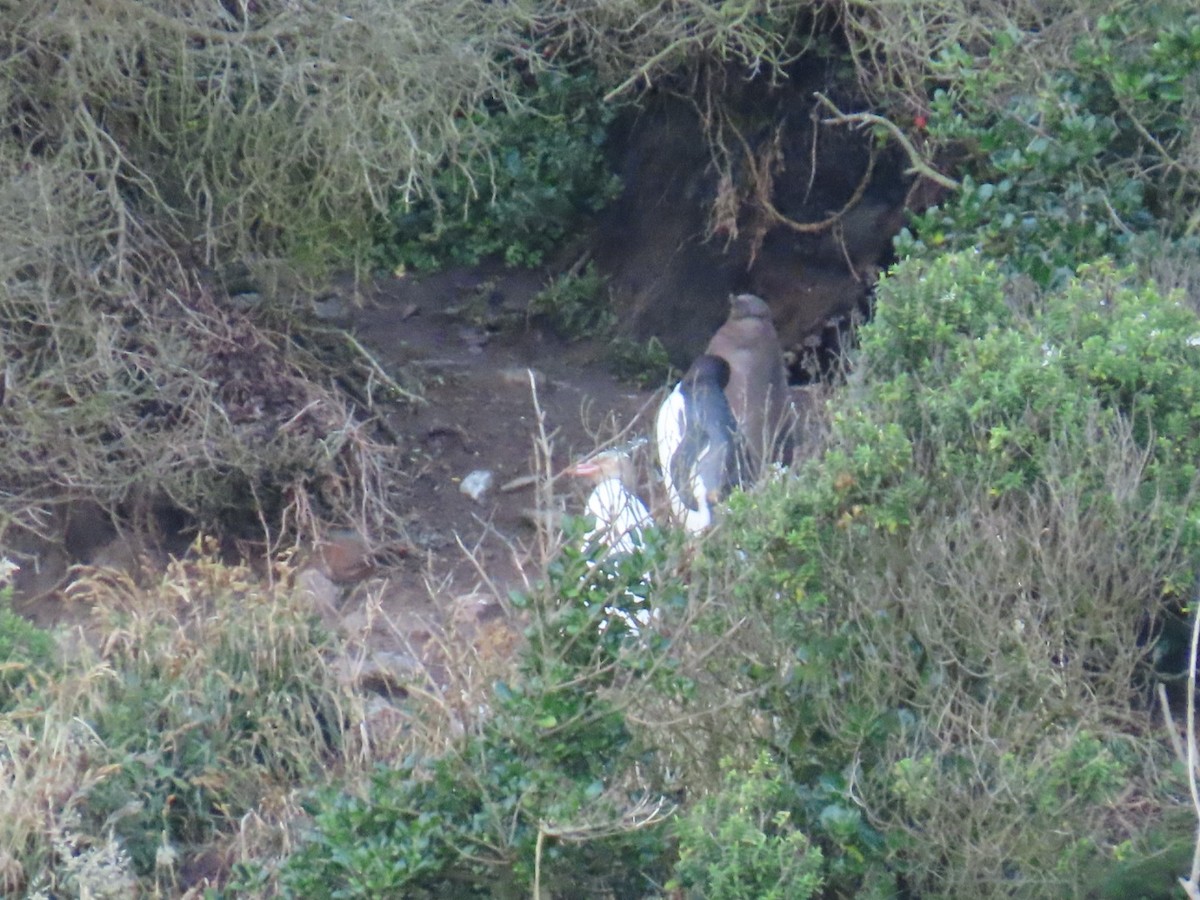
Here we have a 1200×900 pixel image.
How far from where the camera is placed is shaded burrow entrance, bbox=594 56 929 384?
9.37 m

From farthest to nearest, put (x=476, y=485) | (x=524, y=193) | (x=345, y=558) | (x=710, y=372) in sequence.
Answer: (x=524, y=193) → (x=476, y=485) → (x=710, y=372) → (x=345, y=558)

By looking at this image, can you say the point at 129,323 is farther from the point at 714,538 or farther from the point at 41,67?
the point at 714,538

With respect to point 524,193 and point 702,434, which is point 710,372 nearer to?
point 702,434

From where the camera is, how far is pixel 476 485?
8203 mm

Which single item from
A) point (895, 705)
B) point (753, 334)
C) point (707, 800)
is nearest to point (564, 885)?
point (707, 800)

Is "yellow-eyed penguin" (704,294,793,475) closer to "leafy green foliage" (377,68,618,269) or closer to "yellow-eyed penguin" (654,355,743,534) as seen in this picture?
"yellow-eyed penguin" (654,355,743,534)

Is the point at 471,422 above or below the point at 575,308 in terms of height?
below

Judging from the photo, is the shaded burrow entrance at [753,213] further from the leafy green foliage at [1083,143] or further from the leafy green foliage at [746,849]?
the leafy green foliage at [746,849]

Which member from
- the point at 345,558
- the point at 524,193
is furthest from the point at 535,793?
the point at 524,193

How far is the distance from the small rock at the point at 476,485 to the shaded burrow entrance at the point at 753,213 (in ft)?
6.47

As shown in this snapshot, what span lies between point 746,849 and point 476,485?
491cm

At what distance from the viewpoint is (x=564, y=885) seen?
370cm

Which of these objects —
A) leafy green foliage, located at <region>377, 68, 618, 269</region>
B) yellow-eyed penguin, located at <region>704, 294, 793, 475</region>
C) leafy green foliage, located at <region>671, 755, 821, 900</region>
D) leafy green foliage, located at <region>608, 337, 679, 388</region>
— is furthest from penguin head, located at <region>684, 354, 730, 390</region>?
leafy green foliage, located at <region>671, 755, 821, 900</region>

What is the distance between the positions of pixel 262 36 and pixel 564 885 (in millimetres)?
4243
